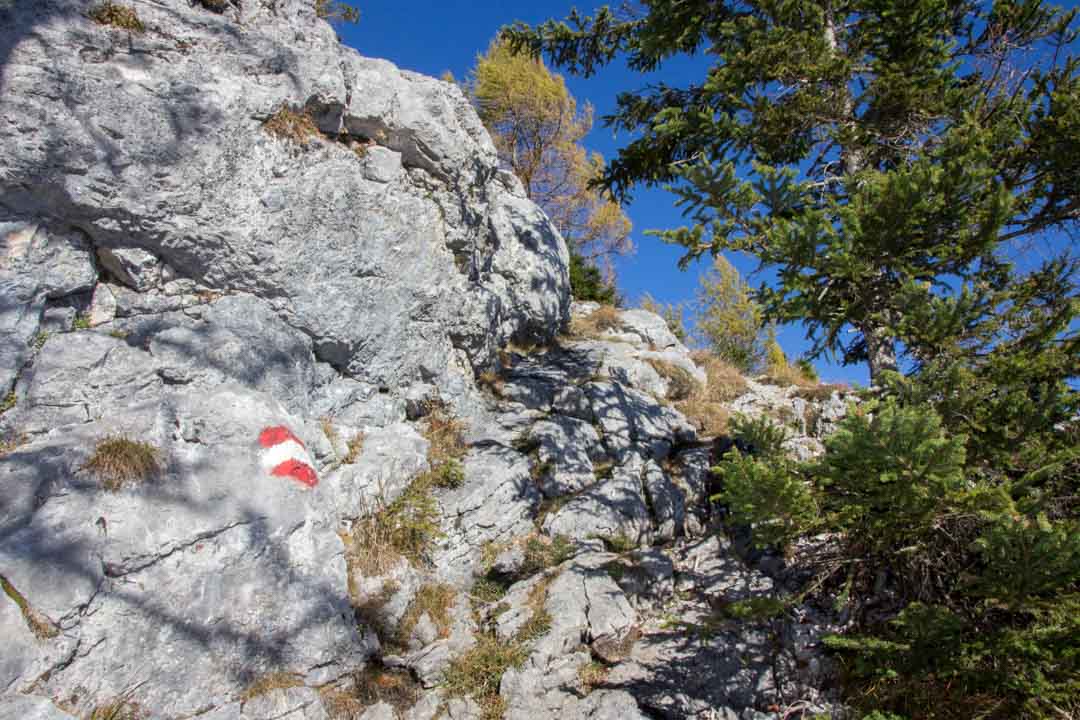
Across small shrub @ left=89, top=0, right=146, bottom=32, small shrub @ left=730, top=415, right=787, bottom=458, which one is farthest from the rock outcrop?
small shrub @ left=730, top=415, right=787, bottom=458

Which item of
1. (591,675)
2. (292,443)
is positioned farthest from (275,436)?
(591,675)

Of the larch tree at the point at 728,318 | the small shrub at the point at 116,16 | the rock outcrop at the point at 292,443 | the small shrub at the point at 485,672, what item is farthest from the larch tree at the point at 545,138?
the small shrub at the point at 485,672

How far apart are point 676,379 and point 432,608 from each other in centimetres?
686

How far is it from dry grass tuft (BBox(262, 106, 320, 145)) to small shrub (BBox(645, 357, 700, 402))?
7499 millimetres

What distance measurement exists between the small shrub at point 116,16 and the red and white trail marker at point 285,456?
17.7 ft

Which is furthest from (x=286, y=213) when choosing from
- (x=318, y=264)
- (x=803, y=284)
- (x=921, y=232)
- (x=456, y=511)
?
(x=921, y=232)

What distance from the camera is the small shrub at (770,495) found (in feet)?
12.5

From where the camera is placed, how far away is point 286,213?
277 inches

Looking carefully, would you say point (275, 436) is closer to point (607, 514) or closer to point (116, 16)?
point (607, 514)

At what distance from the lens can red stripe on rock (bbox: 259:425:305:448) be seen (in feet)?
18.5

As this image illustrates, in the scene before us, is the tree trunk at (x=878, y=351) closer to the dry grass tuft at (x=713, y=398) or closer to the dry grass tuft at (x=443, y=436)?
the dry grass tuft at (x=713, y=398)

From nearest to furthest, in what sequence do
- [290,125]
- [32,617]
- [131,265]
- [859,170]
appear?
[32,617] < [859,170] < [131,265] < [290,125]

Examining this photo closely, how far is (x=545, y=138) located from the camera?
763 inches

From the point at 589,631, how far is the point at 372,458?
3.37 metres
